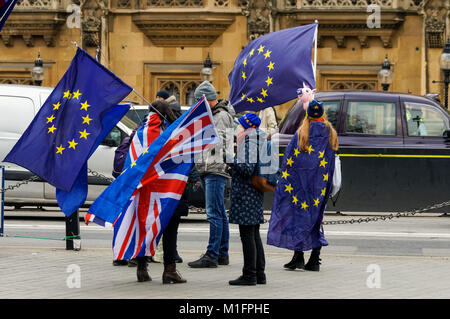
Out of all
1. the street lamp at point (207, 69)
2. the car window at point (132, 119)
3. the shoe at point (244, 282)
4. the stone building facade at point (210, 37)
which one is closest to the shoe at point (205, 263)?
the shoe at point (244, 282)

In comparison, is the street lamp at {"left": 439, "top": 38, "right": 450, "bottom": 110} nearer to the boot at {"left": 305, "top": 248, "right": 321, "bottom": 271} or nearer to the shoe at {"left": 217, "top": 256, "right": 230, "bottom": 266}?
the shoe at {"left": 217, "top": 256, "right": 230, "bottom": 266}

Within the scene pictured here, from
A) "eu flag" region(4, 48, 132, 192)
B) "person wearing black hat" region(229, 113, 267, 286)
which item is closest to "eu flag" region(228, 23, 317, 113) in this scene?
"person wearing black hat" region(229, 113, 267, 286)

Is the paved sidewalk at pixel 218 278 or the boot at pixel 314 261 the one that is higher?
the boot at pixel 314 261

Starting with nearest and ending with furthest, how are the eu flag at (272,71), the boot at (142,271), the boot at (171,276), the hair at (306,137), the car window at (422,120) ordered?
the boot at (171,276)
the boot at (142,271)
the hair at (306,137)
the eu flag at (272,71)
the car window at (422,120)

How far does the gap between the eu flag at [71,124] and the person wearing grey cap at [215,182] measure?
130 cm

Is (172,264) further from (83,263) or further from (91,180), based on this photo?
(91,180)

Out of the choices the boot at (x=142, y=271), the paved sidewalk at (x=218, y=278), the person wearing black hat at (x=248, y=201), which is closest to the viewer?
the paved sidewalk at (x=218, y=278)

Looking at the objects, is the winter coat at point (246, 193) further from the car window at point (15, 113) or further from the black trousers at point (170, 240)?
the car window at point (15, 113)

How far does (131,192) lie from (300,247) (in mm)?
2160

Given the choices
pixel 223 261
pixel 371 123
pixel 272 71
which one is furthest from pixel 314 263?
pixel 371 123

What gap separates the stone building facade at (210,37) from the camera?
28641 millimetres

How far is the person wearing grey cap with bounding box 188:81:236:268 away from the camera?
12039 millimetres

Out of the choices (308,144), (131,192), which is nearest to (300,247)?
(308,144)

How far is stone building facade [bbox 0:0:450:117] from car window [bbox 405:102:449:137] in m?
10.0
